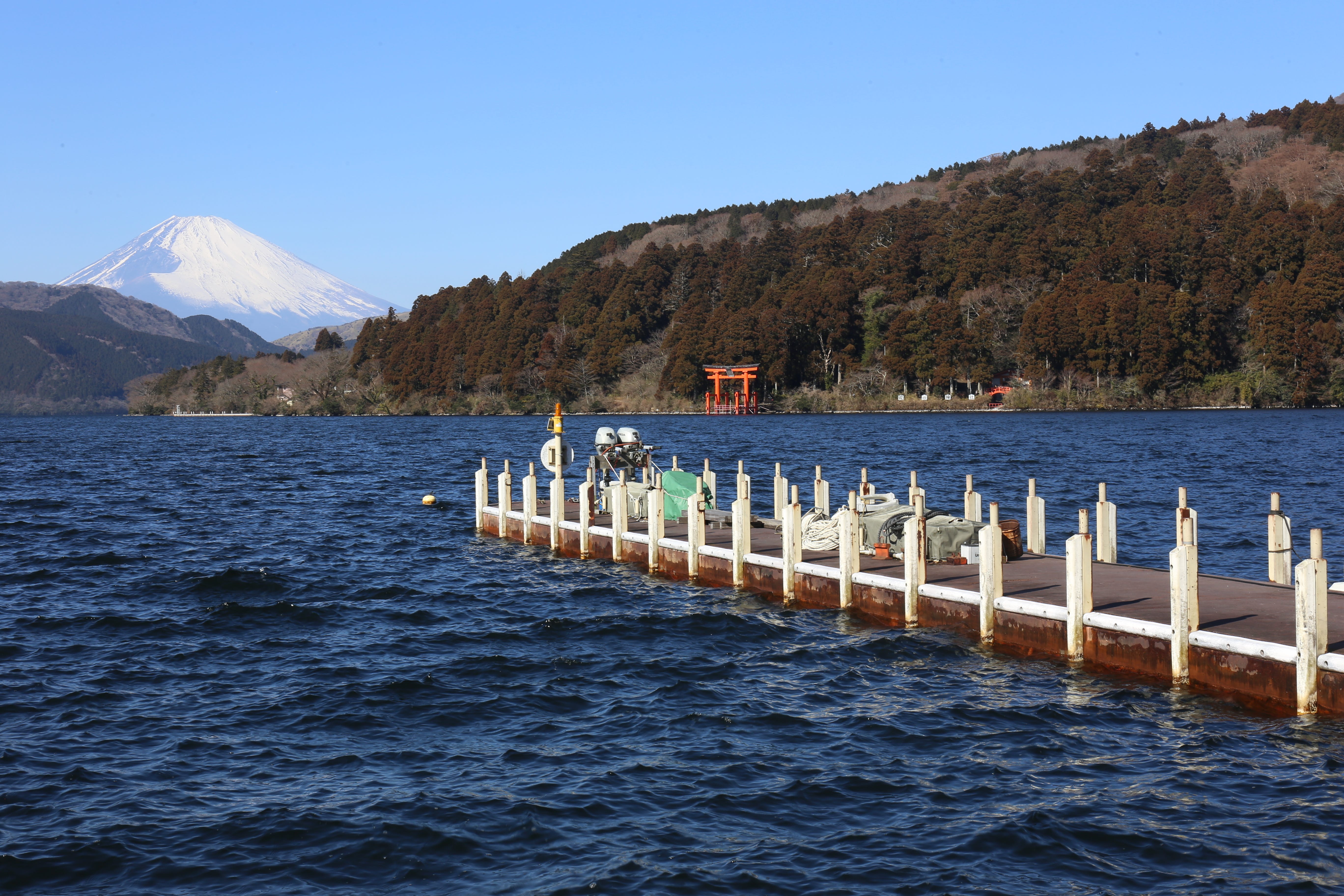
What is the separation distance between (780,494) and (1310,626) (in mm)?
15050

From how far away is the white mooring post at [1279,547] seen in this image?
17922 mm

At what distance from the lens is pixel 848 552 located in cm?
1909

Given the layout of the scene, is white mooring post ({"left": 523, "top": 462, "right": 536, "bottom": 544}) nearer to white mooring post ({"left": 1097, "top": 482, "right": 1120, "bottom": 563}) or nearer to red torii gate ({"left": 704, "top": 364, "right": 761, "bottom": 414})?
white mooring post ({"left": 1097, "top": 482, "right": 1120, "bottom": 563})

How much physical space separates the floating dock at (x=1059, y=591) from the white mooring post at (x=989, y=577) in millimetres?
21

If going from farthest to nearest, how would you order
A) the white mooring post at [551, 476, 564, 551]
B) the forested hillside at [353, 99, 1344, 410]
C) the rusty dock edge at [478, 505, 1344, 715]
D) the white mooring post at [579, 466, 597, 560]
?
1. the forested hillside at [353, 99, 1344, 410]
2. the white mooring post at [551, 476, 564, 551]
3. the white mooring post at [579, 466, 597, 560]
4. the rusty dock edge at [478, 505, 1344, 715]

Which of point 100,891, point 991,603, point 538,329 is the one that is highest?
point 538,329

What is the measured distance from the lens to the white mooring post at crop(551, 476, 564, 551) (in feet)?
89.8

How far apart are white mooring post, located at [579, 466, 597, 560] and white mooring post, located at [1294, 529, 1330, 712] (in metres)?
16.0

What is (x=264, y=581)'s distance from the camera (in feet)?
82.3

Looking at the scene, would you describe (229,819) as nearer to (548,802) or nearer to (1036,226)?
(548,802)

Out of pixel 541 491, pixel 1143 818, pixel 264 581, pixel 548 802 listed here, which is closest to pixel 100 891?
pixel 548 802

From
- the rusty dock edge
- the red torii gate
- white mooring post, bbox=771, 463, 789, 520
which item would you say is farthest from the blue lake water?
the red torii gate

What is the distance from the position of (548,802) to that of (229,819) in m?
3.18

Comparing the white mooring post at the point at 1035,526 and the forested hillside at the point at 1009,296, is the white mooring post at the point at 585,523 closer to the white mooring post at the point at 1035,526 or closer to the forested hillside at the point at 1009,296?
the white mooring post at the point at 1035,526
